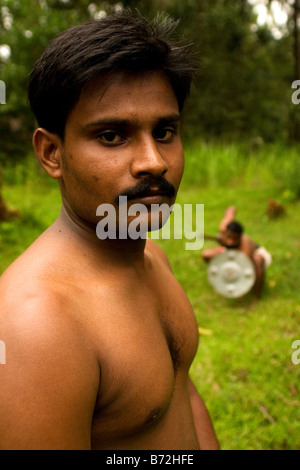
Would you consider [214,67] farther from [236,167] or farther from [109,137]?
[109,137]

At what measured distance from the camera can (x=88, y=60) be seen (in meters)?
1.18

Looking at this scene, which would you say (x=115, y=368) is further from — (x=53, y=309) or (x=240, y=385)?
(x=240, y=385)

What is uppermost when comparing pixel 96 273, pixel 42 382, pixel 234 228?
pixel 234 228

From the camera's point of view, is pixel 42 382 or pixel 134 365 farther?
pixel 134 365

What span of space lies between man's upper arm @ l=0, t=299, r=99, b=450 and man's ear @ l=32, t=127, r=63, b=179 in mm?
436

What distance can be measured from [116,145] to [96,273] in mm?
355

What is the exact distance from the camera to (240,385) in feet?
10.2

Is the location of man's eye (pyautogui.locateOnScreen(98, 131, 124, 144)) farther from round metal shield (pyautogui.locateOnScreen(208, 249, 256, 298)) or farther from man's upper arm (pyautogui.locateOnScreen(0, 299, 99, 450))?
round metal shield (pyautogui.locateOnScreen(208, 249, 256, 298))

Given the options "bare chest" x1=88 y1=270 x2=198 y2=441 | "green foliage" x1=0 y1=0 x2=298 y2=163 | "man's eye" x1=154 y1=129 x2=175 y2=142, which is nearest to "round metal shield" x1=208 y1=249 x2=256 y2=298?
"bare chest" x1=88 y1=270 x2=198 y2=441

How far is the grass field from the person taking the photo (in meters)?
2.82

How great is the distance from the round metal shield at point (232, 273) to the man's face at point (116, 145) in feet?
9.50

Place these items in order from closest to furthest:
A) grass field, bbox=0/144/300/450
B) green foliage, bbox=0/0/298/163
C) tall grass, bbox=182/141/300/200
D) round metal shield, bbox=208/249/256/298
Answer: grass field, bbox=0/144/300/450
round metal shield, bbox=208/249/256/298
tall grass, bbox=182/141/300/200
green foliage, bbox=0/0/298/163

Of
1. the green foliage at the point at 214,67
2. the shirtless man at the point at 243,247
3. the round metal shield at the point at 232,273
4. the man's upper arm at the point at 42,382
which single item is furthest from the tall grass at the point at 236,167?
the man's upper arm at the point at 42,382

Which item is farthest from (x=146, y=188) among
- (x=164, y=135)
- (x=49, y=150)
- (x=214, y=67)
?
(x=214, y=67)
